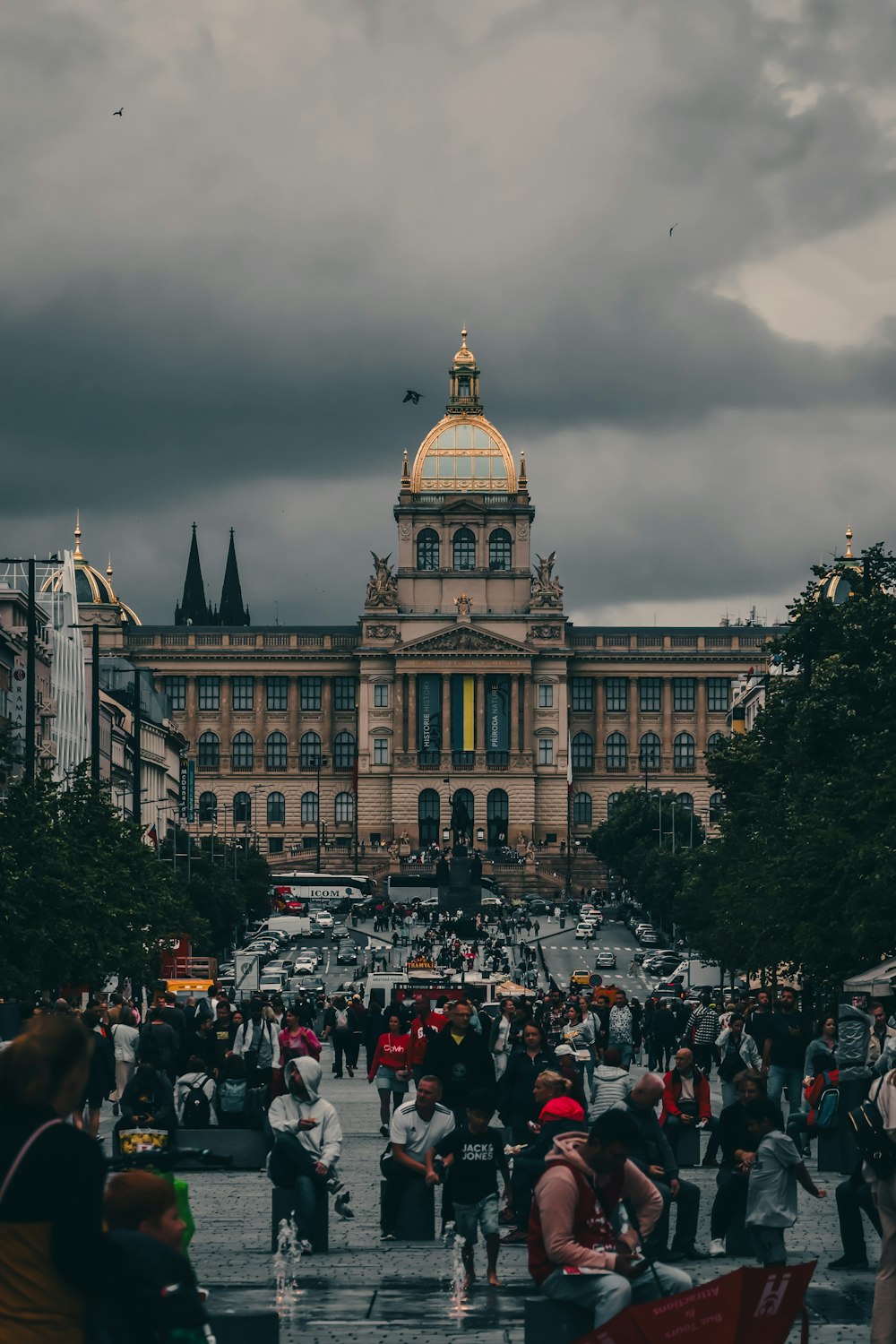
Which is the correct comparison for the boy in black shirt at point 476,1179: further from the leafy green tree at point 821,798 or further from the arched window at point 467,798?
the arched window at point 467,798

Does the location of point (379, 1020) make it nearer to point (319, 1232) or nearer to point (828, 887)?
point (828, 887)

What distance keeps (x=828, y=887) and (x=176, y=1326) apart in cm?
4644

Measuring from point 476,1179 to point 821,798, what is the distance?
41.0 m

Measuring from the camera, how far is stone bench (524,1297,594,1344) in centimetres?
1395

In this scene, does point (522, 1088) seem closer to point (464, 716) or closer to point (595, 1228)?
point (595, 1228)

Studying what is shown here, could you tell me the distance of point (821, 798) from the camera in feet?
196

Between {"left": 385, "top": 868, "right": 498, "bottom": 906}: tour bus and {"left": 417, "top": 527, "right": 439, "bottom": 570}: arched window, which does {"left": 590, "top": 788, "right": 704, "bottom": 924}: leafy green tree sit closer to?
{"left": 385, "top": 868, "right": 498, "bottom": 906}: tour bus

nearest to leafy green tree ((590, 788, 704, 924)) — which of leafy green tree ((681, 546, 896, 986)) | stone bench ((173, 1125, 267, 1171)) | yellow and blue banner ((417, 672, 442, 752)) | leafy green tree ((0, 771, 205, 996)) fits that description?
yellow and blue banner ((417, 672, 442, 752))

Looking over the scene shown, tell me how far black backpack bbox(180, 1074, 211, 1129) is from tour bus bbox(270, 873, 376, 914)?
12222cm

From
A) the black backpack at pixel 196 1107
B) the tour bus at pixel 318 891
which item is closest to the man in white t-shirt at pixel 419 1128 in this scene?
the black backpack at pixel 196 1107

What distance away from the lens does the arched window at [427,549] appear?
199 metres

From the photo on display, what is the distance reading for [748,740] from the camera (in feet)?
270

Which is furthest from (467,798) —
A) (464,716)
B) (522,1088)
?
(522,1088)

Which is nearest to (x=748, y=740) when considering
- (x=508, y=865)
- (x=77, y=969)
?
(x=77, y=969)
